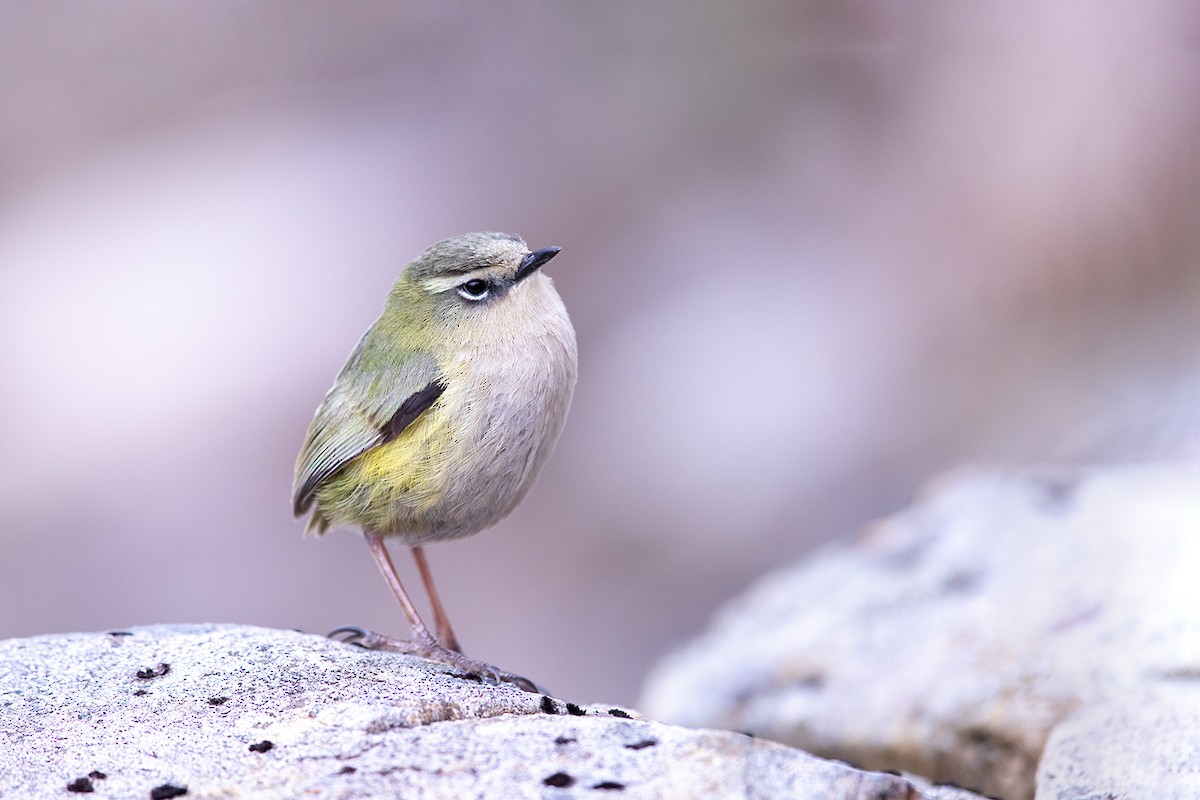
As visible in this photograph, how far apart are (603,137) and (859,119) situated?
7.04 feet

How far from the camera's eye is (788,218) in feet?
33.2

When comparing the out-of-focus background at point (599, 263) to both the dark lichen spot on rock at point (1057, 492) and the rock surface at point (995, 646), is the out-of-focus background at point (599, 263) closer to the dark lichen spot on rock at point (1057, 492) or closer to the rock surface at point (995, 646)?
the dark lichen spot on rock at point (1057, 492)

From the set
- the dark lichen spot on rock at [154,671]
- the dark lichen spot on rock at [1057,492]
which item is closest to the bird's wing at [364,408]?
the dark lichen spot on rock at [154,671]

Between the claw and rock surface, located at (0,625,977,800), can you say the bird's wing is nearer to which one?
the claw

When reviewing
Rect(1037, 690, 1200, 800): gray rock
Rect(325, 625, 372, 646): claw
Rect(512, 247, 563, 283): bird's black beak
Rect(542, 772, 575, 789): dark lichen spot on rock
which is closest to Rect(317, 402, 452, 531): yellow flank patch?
Rect(325, 625, 372, 646): claw

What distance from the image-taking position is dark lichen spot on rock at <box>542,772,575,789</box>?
2.82m

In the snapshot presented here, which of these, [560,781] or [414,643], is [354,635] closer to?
[414,643]

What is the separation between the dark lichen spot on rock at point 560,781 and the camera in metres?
2.82

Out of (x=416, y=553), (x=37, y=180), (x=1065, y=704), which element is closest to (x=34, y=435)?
(x=37, y=180)

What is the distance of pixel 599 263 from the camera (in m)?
10.1

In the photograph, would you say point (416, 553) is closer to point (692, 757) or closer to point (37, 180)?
point (692, 757)

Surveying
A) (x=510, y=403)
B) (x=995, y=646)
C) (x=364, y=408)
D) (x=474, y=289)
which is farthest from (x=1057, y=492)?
(x=364, y=408)

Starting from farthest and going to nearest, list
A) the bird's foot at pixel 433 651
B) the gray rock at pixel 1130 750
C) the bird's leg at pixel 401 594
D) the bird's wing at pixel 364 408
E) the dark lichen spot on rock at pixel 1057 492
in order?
the dark lichen spot on rock at pixel 1057 492 → the bird's leg at pixel 401 594 → the bird's wing at pixel 364 408 → the bird's foot at pixel 433 651 → the gray rock at pixel 1130 750

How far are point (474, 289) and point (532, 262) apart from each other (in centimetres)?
A: 27
